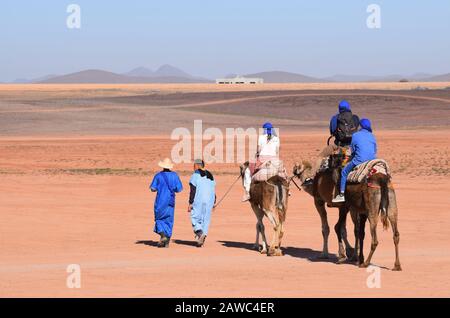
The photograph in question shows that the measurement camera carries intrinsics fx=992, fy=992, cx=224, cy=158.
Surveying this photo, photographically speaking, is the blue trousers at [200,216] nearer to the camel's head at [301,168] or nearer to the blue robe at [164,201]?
the blue robe at [164,201]

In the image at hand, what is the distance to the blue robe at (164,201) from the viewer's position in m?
17.4

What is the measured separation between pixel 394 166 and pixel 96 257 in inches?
817

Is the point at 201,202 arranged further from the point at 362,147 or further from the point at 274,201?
the point at 362,147

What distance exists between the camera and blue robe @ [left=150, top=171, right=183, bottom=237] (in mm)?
17375

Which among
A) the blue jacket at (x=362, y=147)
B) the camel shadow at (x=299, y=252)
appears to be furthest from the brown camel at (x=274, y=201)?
Result: the blue jacket at (x=362, y=147)

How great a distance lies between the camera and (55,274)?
14.0m

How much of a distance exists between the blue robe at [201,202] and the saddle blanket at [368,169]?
3509mm

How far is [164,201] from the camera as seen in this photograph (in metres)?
17.4

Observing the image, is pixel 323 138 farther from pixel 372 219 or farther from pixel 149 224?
pixel 372 219

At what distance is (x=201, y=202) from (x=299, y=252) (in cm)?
196

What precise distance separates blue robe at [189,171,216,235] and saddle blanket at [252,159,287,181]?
5.05ft

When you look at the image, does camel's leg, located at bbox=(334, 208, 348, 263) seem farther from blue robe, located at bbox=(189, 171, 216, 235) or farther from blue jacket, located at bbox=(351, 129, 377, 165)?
blue robe, located at bbox=(189, 171, 216, 235)

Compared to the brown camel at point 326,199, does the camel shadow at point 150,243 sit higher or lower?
lower

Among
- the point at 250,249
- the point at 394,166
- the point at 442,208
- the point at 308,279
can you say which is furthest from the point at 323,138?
the point at 308,279
